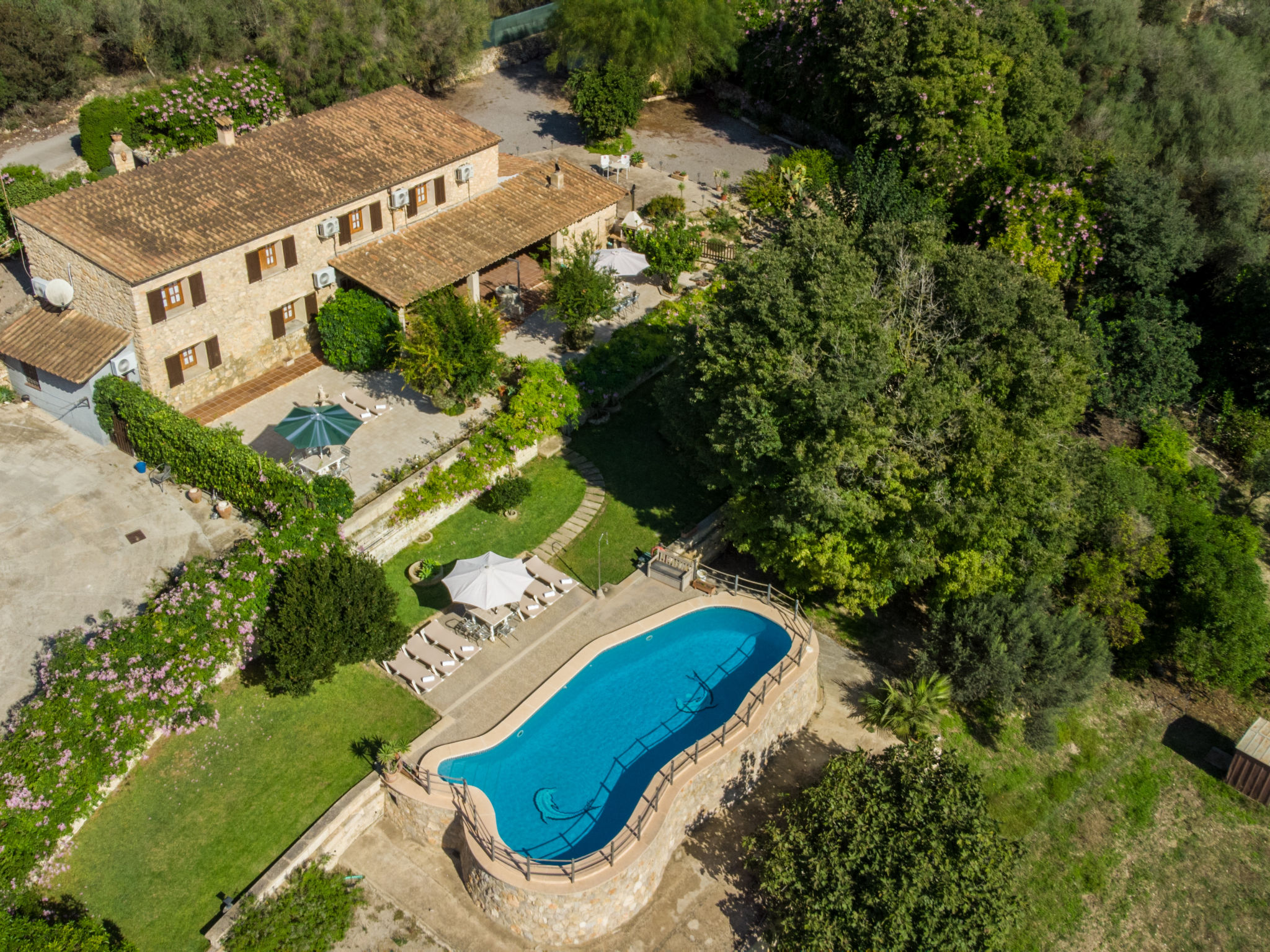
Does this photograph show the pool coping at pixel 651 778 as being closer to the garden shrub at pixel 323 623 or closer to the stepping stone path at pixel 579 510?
the garden shrub at pixel 323 623

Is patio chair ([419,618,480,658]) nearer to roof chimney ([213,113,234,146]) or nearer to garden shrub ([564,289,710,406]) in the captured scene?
garden shrub ([564,289,710,406])

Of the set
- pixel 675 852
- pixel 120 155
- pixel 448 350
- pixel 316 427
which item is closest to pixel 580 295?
pixel 448 350

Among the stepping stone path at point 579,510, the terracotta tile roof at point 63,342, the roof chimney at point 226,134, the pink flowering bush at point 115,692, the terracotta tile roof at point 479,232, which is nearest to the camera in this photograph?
the pink flowering bush at point 115,692

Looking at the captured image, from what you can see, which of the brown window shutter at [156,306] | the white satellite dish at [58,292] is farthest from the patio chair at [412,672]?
the white satellite dish at [58,292]

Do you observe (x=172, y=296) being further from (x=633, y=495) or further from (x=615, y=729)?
(x=615, y=729)

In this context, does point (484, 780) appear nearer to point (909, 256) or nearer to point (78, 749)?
point (78, 749)

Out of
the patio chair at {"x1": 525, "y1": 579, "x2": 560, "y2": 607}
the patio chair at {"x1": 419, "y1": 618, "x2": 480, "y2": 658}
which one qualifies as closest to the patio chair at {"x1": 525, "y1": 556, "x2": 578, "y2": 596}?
the patio chair at {"x1": 525, "y1": 579, "x2": 560, "y2": 607}
